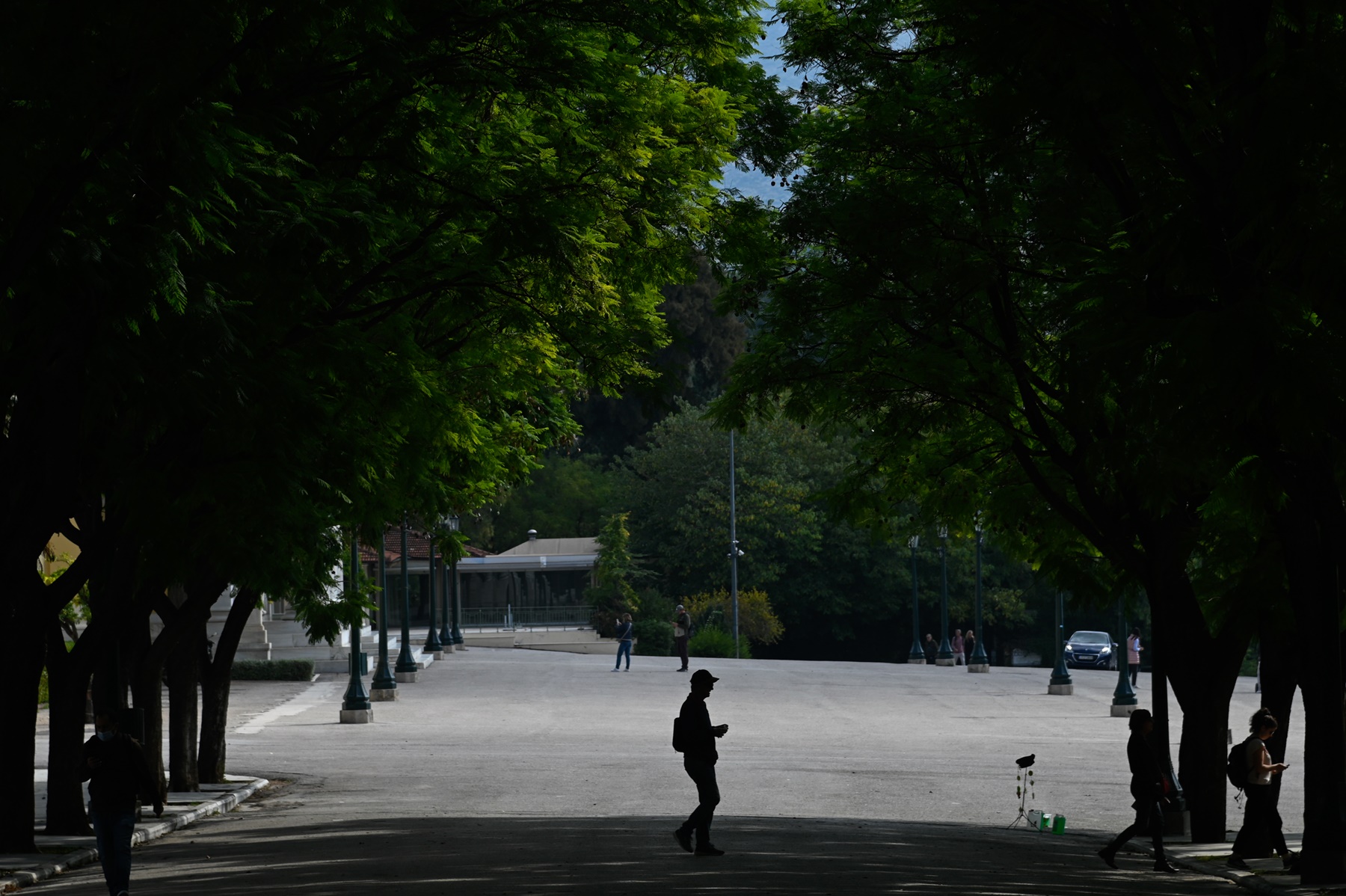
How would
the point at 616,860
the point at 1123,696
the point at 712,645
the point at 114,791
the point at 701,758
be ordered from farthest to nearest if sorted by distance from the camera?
the point at 712,645, the point at 1123,696, the point at 701,758, the point at 616,860, the point at 114,791

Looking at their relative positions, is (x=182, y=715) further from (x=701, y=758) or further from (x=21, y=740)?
(x=701, y=758)

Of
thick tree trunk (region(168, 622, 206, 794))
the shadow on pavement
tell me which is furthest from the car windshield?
thick tree trunk (region(168, 622, 206, 794))

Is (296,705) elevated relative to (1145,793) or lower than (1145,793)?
lower

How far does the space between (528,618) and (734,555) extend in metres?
20.3

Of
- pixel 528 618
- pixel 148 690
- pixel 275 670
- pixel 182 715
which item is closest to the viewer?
pixel 148 690

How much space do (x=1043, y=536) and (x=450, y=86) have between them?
10063 mm

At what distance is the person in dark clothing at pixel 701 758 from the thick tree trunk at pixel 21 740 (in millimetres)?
6248

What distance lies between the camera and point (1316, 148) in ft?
32.0

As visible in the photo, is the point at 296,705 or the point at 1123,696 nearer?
the point at 1123,696

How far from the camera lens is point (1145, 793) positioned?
15.4 m

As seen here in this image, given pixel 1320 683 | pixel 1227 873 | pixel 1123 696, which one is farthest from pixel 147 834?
pixel 1123 696

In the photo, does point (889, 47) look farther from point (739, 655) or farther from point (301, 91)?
point (739, 655)

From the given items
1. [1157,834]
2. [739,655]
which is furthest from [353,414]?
[739,655]

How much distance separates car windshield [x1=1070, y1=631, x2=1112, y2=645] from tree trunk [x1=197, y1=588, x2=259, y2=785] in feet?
168
